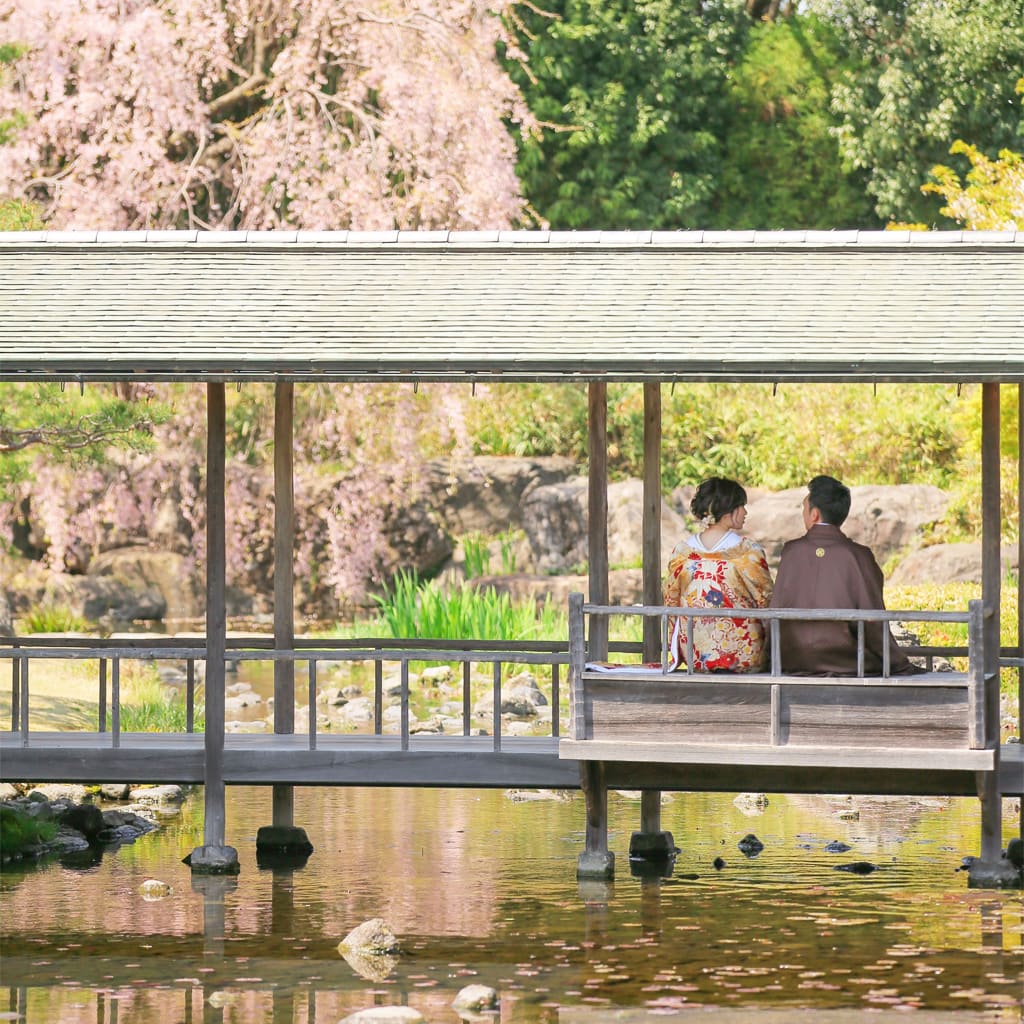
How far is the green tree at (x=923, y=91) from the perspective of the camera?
34.0 meters

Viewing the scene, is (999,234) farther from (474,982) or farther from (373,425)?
(373,425)

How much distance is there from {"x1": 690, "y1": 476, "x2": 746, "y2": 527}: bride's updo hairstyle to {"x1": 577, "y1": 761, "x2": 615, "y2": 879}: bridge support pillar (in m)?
1.53

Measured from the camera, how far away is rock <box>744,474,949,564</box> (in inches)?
1159

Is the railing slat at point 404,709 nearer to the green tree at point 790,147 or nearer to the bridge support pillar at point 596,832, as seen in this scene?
the bridge support pillar at point 596,832

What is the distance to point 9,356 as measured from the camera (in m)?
12.3

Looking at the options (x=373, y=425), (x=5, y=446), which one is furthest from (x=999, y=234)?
(x=373, y=425)

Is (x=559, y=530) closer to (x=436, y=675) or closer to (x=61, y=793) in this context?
(x=436, y=675)

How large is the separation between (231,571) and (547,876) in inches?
713

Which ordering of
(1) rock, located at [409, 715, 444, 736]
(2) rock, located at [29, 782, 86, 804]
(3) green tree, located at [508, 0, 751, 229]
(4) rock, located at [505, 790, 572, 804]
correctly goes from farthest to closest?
(3) green tree, located at [508, 0, 751, 229] → (1) rock, located at [409, 715, 444, 736] → (4) rock, located at [505, 790, 572, 804] → (2) rock, located at [29, 782, 86, 804]

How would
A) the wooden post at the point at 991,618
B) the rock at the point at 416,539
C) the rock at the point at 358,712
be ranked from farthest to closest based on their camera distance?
the rock at the point at 416,539 → the rock at the point at 358,712 → the wooden post at the point at 991,618

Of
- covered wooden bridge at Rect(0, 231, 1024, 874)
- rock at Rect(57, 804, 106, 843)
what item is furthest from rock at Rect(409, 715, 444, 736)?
covered wooden bridge at Rect(0, 231, 1024, 874)

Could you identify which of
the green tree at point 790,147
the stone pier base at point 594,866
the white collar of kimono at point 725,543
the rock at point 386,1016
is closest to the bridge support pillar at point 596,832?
the stone pier base at point 594,866

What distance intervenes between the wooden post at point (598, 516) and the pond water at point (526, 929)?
143 centimetres

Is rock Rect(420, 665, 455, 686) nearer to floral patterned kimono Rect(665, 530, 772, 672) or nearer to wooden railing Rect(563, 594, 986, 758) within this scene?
floral patterned kimono Rect(665, 530, 772, 672)
